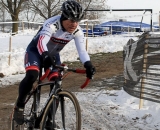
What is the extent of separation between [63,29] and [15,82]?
673cm

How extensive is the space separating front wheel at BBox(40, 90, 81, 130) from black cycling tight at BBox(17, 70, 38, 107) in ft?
1.40

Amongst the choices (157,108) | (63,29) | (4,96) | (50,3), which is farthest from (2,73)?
(50,3)

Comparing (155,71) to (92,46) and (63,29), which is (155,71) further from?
(92,46)

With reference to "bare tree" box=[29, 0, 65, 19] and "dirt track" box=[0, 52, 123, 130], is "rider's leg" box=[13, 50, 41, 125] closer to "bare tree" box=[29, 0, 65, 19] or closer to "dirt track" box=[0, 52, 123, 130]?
"dirt track" box=[0, 52, 123, 130]

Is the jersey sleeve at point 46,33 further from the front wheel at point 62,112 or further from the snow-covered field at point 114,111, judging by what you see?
the snow-covered field at point 114,111

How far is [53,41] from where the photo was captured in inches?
175

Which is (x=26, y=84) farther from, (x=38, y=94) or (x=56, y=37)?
(x=56, y=37)

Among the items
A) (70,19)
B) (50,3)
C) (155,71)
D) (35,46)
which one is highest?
(50,3)

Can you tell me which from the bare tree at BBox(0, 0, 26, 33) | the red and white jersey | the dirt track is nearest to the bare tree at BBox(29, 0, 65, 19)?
the bare tree at BBox(0, 0, 26, 33)

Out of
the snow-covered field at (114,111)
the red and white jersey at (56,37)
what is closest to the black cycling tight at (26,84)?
the red and white jersey at (56,37)

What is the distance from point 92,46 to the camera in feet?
65.8

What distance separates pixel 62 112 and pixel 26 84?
623 mm

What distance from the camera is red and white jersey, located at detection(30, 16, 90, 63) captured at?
13.6ft

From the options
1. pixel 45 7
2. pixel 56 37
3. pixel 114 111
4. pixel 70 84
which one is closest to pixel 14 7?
pixel 45 7
